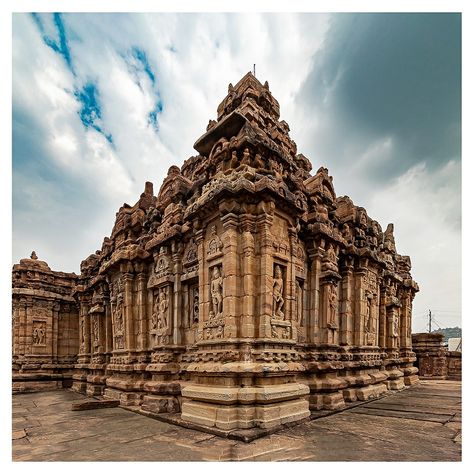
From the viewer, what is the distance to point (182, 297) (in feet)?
38.1

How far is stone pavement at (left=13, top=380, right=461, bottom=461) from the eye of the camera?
5.95 metres

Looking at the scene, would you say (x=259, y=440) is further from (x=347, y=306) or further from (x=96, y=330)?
(x=96, y=330)

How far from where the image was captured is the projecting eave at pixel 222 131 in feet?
35.0

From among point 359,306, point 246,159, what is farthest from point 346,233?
point 246,159

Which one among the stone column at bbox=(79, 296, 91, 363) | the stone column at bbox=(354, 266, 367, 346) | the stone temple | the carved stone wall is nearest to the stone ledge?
the stone temple

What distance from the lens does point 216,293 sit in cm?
890

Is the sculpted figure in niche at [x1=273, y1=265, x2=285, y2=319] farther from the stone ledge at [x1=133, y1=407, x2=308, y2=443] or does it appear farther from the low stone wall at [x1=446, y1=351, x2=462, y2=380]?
the low stone wall at [x1=446, y1=351, x2=462, y2=380]

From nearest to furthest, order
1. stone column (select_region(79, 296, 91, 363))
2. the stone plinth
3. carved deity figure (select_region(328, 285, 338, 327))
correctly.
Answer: carved deity figure (select_region(328, 285, 338, 327))
stone column (select_region(79, 296, 91, 363))
the stone plinth

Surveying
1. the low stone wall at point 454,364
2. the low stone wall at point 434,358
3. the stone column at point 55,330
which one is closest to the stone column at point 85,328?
the stone column at point 55,330

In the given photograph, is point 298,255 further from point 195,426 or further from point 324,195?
point 195,426

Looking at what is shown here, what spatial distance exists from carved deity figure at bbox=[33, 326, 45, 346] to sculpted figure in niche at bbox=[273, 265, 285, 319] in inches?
755

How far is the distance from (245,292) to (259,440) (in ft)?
10.5

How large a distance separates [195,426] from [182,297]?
4.60m

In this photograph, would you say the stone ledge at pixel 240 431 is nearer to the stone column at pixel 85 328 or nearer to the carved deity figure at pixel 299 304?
the carved deity figure at pixel 299 304
